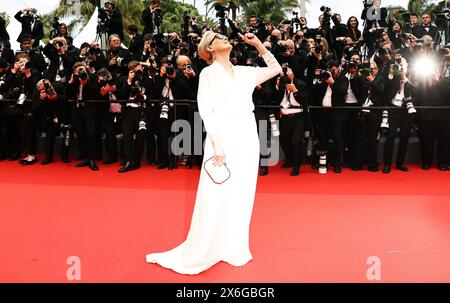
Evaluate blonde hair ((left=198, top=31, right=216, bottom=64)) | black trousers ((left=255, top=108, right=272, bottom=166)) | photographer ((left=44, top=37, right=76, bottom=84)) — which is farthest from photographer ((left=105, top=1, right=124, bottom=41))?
blonde hair ((left=198, top=31, right=216, bottom=64))

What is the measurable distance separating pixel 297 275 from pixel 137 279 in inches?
42.1

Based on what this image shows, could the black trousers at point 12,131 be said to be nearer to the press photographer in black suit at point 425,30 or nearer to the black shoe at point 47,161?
the black shoe at point 47,161

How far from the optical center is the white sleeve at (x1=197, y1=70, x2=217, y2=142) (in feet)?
11.2

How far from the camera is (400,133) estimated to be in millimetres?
7488

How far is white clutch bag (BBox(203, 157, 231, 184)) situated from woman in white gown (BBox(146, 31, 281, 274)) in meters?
0.05

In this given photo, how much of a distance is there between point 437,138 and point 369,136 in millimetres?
1005

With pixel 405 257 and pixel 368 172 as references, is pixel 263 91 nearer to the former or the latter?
pixel 368 172

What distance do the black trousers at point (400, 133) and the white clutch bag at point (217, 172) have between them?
4.50 metres

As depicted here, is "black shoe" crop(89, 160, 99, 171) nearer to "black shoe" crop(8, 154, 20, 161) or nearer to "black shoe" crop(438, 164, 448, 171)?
"black shoe" crop(8, 154, 20, 161)

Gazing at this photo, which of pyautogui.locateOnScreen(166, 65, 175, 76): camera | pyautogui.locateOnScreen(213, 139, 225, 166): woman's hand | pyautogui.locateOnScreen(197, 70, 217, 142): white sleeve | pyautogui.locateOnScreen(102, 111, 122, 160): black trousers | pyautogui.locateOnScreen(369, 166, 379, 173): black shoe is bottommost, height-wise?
pyautogui.locateOnScreen(369, 166, 379, 173): black shoe

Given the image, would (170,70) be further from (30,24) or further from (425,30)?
(425,30)

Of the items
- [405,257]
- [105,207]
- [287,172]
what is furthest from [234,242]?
[287,172]

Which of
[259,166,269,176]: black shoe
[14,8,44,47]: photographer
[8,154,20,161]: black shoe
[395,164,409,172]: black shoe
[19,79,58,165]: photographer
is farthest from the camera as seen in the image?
[14,8,44,47]: photographer

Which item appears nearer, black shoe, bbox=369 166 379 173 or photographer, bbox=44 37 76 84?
black shoe, bbox=369 166 379 173
